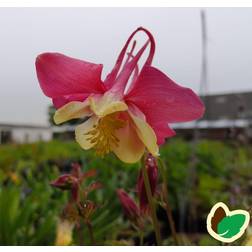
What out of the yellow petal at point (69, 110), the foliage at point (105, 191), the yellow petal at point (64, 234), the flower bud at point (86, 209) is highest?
the yellow petal at point (69, 110)

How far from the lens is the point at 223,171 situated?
2.16 metres

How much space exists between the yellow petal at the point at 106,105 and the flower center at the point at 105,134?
16 millimetres

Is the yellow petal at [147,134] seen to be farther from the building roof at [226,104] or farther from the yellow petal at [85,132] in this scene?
the building roof at [226,104]

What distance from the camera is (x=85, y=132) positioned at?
0.30 metres

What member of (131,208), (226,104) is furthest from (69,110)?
(226,104)

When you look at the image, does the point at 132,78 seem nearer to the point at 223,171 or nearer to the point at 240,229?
the point at 240,229

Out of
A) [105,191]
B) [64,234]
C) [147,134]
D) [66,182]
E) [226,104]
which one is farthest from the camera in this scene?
[105,191]

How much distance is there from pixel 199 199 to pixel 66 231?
133 cm

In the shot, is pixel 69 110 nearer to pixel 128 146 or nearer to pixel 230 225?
pixel 128 146

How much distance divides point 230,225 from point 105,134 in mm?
131

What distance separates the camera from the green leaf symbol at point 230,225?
35cm

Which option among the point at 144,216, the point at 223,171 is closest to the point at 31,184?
the point at 144,216

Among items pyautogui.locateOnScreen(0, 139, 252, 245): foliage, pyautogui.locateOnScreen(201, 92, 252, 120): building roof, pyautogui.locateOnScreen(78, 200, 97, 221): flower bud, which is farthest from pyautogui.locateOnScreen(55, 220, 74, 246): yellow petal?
pyautogui.locateOnScreen(201, 92, 252, 120): building roof

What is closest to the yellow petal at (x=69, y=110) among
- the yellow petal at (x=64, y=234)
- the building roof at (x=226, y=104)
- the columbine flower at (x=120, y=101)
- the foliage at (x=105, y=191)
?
the columbine flower at (x=120, y=101)
